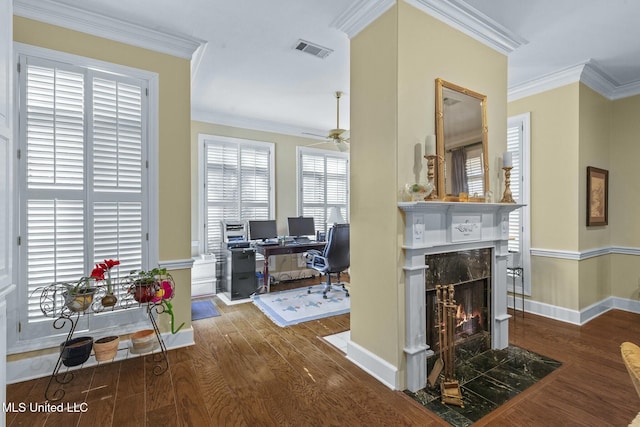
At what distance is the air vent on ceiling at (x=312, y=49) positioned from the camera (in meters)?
2.98

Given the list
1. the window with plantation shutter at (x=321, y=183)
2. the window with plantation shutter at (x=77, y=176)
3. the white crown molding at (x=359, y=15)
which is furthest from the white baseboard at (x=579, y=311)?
the window with plantation shutter at (x=77, y=176)

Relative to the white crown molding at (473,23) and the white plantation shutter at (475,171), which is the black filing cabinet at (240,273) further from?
the white crown molding at (473,23)

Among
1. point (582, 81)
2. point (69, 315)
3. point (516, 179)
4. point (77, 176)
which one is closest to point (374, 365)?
point (69, 315)

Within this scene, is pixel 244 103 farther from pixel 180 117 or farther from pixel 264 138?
pixel 180 117

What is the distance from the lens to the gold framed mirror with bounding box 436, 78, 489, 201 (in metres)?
2.44

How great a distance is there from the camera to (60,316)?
2330 mm

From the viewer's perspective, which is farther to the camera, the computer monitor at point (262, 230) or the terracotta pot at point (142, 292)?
the computer monitor at point (262, 230)

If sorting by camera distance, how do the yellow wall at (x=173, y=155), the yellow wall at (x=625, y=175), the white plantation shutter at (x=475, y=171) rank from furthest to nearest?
the yellow wall at (x=625, y=175), the yellow wall at (x=173, y=155), the white plantation shutter at (x=475, y=171)

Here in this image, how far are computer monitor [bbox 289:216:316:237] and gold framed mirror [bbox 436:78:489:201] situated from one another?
342cm

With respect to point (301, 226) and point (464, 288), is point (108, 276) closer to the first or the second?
point (464, 288)

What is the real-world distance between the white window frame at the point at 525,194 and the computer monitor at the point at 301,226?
3.25 m

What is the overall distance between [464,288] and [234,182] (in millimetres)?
4048

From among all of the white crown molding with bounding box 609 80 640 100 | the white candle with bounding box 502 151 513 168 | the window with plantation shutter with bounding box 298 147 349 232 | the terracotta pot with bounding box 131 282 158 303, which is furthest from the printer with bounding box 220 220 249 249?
the white crown molding with bounding box 609 80 640 100

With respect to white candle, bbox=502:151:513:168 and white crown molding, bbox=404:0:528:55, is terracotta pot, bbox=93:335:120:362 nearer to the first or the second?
white crown molding, bbox=404:0:528:55
